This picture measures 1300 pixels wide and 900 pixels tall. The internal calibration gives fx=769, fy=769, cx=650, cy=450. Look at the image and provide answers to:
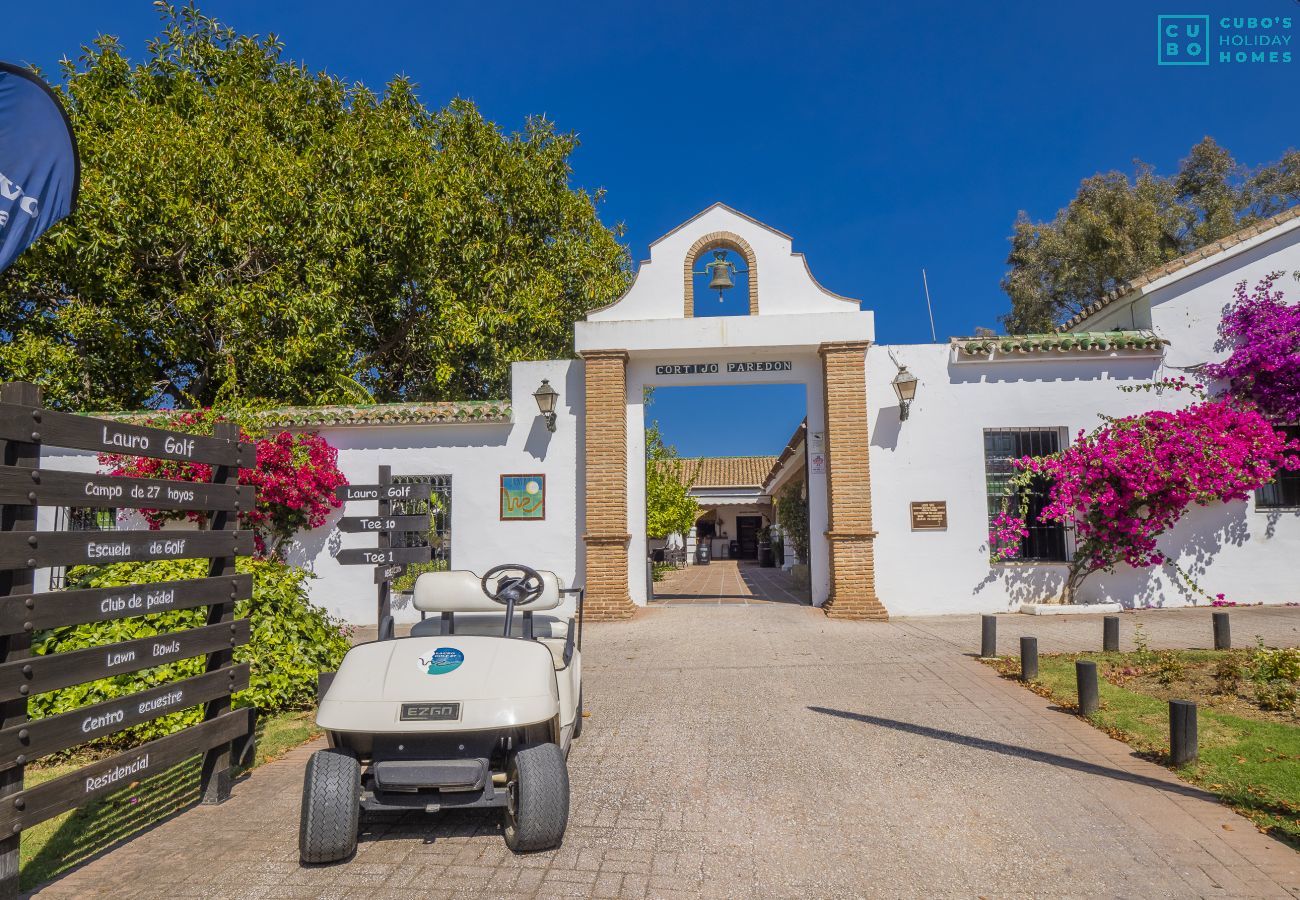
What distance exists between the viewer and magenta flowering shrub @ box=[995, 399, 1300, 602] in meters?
10.5

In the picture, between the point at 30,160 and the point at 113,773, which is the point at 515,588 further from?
the point at 30,160

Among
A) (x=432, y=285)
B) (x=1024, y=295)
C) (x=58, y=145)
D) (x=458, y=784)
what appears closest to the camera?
(x=458, y=784)

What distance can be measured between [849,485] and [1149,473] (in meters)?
3.99

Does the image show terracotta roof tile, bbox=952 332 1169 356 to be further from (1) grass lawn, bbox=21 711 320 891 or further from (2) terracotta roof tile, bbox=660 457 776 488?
(2) terracotta roof tile, bbox=660 457 776 488

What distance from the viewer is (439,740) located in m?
3.51

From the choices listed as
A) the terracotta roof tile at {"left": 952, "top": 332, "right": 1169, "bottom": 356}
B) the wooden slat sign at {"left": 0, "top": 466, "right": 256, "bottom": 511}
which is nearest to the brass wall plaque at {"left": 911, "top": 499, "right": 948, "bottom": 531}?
the terracotta roof tile at {"left": 952, "top": 332, "right": 1169, "bottom": 356}

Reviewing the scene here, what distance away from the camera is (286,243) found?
1498 centimetres

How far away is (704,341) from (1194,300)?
736 cm

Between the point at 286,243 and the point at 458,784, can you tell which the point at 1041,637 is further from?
the point at 286,243

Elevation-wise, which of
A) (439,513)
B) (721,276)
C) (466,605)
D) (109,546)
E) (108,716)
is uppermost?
(721,276)

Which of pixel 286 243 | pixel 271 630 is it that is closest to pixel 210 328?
pixel 286 243

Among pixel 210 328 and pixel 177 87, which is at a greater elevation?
pixel 177 87

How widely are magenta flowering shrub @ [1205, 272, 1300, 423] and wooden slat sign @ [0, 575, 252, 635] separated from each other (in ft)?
42.0

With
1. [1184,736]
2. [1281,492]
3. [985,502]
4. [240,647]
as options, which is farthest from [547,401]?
[1281,492]
